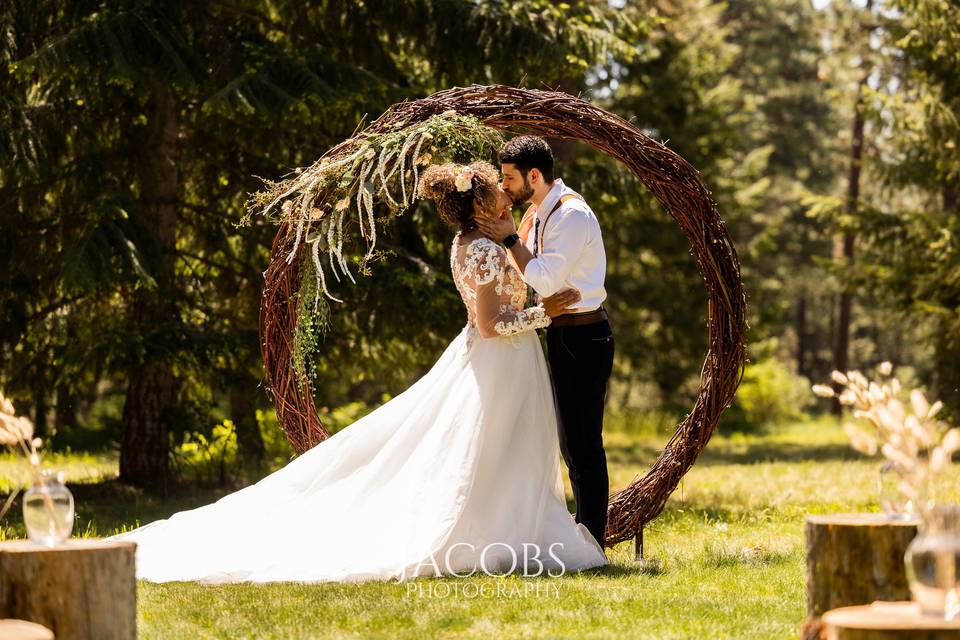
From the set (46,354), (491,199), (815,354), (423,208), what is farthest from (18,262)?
(815,354)

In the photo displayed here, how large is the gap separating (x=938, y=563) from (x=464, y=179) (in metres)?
3.23

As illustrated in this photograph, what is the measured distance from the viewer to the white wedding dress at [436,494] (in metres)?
5.43

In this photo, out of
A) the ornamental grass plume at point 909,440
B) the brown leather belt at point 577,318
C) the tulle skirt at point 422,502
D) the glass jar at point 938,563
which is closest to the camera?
the glass jar at point 938,563

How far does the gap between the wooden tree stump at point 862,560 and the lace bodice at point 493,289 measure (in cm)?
214

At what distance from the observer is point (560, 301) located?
224 inches

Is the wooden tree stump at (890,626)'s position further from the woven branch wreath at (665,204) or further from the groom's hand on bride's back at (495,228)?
the woven branch wreath at (665,204)

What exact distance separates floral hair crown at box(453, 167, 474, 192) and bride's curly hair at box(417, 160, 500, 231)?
3 cm

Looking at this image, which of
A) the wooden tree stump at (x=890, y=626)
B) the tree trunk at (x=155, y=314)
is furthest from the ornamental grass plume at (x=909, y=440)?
the tree trunk at (x=155, y=314)

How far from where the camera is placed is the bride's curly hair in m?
5.64

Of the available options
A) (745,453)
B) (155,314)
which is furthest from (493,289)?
(745,453)

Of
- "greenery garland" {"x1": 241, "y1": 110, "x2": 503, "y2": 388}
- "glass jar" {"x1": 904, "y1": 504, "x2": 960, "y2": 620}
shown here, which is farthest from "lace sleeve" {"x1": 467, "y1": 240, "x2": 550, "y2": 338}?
"glass jar" {"x1": 904, "y1": 504, "x2": 960, "y2": 620}

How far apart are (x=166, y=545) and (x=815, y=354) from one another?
1347 inches

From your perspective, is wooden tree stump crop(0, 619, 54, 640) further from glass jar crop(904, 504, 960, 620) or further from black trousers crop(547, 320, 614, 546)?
black trousers crop(547, 320, 614, 546)

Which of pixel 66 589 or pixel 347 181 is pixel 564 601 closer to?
pixel 66 589
